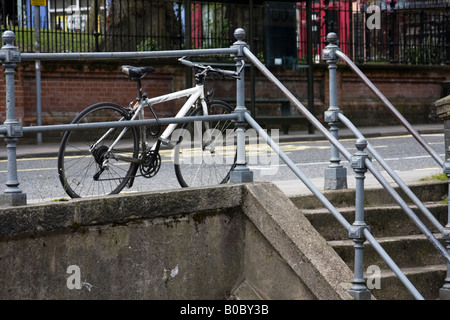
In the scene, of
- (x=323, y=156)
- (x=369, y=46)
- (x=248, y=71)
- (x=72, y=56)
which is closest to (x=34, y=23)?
(x=248, y=71)

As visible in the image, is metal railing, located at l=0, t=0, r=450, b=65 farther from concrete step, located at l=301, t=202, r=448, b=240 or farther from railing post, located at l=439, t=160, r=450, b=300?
railing post, located at l=439, t=160, r=450, b=300

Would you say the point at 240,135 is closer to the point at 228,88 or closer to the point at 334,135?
the point at 334,135

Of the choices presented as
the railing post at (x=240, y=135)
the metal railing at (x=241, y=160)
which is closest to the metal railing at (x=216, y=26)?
the railing post at (x=240, y=135)

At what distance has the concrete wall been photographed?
17.3ft

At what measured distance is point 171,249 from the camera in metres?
5.86

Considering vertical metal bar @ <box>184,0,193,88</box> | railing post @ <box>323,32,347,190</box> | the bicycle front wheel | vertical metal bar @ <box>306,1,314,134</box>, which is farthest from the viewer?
vertical metal bar @ <box>306,1,314,134</box>

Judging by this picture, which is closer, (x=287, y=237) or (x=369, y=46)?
(x=287, y=237)

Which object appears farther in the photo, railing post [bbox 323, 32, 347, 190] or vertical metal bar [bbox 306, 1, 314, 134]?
vertical metal bar [bbox 306, 1, 314, 134]

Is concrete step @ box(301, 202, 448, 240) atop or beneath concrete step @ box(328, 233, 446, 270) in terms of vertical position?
atop

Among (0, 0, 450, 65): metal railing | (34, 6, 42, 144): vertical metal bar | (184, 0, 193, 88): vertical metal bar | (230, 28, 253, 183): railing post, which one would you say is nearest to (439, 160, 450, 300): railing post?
(230, 28, 253, 183): railing post

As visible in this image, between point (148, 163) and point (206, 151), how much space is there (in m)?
0.83

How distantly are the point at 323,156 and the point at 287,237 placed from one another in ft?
25.0

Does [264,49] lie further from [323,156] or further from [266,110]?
[323,156]

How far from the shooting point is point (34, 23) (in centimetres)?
1703
